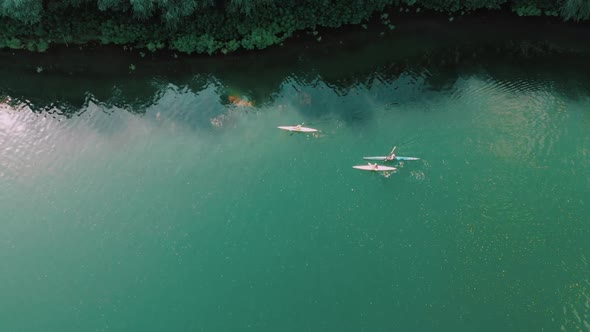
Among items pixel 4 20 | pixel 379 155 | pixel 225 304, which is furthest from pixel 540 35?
pixel 4 20

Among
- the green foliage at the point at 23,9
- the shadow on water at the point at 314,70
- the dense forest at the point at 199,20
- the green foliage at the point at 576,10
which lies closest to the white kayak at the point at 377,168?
the shadow on water at the point at 314,70

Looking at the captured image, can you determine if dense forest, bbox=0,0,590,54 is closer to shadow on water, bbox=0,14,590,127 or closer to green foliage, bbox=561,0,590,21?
green foliage, bbox=561,0,590,21

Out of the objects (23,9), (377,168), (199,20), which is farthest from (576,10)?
(23,9)

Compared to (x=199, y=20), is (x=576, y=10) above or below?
below

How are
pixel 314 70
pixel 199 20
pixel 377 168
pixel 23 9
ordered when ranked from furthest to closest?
pixel 314 70 → pixel 199 20 → pixel 23 9 → pixel 377 168

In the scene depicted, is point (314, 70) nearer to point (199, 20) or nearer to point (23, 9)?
point (199, 20)

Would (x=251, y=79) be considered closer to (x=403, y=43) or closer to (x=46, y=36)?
(x=403, y=43)
